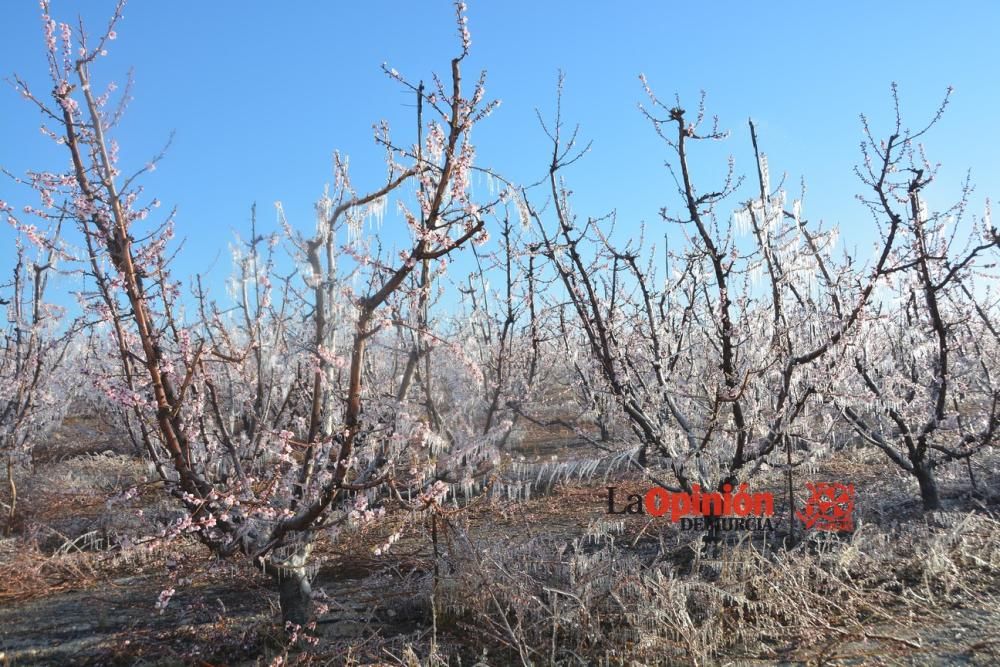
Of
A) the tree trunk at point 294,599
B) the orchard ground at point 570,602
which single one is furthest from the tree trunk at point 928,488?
the tree trunk at point 294,599

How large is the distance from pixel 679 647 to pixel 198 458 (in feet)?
10.4

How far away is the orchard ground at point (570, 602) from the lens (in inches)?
132

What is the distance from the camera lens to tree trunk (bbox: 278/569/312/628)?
147 inches

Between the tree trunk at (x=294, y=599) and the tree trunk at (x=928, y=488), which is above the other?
the tree trunk at (x=928, y=488)

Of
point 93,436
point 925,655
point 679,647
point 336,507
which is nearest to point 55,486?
point 336,507

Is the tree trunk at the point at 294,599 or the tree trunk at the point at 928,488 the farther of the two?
the tree trunk at the point at 928,488

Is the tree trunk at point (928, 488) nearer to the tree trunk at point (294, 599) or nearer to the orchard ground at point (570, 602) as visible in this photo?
the orchard ground at point (570, 602)

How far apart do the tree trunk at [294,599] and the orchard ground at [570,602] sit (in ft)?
0.49

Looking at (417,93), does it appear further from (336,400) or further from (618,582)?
(618,582)

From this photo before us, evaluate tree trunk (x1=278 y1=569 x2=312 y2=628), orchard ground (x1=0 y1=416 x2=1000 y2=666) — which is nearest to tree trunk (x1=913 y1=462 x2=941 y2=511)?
orchard ground (x1=0 y1=416 x2=1000 y2=666)

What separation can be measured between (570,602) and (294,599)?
162 cm

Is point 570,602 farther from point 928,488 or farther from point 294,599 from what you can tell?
point 928,488

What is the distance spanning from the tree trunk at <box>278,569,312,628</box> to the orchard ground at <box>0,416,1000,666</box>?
149mm

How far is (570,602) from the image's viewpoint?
3594 mm
